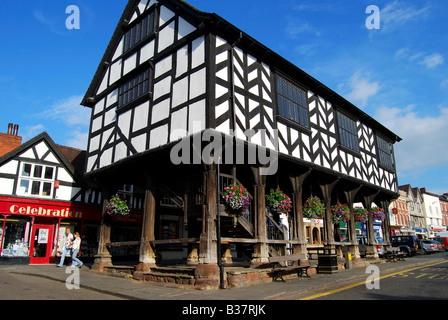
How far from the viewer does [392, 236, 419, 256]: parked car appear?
27416 millimetres

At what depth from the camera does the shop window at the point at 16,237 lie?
56.8 ft

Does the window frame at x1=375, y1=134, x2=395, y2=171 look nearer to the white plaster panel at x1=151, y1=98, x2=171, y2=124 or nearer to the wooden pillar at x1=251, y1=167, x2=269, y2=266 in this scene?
the wooden pillar at x1=251, y1=167, x2=269, y2=266

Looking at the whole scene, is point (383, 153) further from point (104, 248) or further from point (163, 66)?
point (104, 248)

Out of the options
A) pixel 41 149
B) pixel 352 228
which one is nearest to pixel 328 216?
pixel 352 228

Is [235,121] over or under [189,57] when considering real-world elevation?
under

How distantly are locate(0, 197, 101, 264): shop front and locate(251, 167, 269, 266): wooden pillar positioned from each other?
1237 centimetres

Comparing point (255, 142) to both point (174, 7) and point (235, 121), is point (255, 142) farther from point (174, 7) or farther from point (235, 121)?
point (174, 7)

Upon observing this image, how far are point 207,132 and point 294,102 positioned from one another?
6098 millimetres

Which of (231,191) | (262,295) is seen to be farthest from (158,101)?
(262,295)

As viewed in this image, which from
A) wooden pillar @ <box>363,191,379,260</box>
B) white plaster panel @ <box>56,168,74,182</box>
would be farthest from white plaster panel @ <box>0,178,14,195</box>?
wooden pillar @ <box>363,191,379,260</box>

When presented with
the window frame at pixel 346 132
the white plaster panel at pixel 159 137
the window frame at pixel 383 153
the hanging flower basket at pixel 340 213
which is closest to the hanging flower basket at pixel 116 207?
the white plaster panel at pixel 159 137
